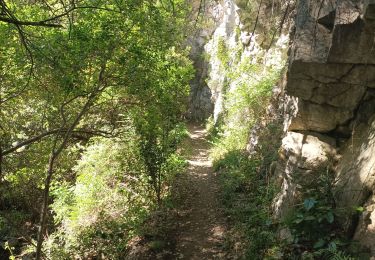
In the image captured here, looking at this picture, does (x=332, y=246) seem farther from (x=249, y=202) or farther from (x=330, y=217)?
(x=249, y=202)

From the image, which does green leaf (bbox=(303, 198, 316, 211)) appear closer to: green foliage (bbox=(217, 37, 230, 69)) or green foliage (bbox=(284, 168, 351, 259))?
green foliage (bbox=(284, 168, 351, 259))

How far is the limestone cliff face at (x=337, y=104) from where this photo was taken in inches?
187

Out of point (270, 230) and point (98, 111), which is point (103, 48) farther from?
point (270, 230)

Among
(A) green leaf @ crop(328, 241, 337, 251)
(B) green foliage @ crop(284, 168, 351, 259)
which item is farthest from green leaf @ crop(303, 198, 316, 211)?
(A) green leaf @ crop(328, 241, 337, 251)

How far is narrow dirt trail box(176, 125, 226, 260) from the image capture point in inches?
266

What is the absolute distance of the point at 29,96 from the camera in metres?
7.35

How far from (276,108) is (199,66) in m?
16.7

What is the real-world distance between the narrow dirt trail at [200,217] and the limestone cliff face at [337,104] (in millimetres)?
1642

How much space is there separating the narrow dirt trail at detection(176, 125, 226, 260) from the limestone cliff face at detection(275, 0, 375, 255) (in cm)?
164

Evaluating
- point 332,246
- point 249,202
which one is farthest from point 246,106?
point 332,246

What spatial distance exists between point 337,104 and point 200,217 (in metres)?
4.32

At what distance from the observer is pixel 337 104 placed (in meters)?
5.77

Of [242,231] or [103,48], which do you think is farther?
[242,231]

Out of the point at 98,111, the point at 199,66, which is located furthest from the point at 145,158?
the point at 199,66
